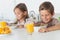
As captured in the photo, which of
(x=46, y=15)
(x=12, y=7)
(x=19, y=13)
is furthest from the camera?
(x=12, y=7)

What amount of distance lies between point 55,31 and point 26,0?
1728 mm

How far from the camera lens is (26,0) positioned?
3.32 metres

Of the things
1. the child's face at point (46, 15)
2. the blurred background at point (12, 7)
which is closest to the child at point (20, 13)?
the child's face at point (46, 15)

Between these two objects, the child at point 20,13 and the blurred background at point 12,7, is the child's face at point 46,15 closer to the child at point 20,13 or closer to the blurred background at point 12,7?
the child at point 20,13

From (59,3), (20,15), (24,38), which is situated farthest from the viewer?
(59,3)

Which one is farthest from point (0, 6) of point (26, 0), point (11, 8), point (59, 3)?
point (59, 3)

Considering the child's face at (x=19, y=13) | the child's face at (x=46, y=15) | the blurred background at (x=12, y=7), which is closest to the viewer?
the child's face at (x=46, y=15)

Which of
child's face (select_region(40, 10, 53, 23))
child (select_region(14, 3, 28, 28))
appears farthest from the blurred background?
child's face (select_region(40, 10, 53, 23))

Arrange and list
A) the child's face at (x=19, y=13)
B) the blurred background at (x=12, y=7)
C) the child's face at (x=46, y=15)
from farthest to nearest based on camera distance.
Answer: the blurred background at (x=12, y=7) < the child's face at (x=19, y=13) < the child's face at (x=46, y=15)

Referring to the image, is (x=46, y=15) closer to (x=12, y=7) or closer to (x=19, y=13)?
(x=19, y=13)

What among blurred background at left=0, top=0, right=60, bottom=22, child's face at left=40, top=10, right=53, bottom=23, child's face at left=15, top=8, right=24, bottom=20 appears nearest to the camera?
child's face at left=40, top=10, right=53, bottom=23

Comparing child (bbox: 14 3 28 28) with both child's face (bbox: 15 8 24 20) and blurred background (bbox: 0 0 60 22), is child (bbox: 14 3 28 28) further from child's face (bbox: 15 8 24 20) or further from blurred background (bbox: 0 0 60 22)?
blurred background (bbox: 0 0 60 22)

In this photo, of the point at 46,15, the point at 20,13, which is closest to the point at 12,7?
the point at 20,13

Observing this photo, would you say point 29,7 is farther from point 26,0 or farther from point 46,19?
point 46,19
